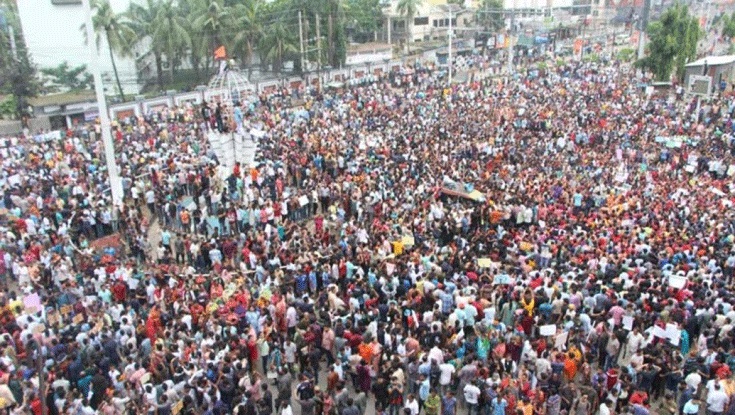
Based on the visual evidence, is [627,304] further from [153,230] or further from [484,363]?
[153,230]

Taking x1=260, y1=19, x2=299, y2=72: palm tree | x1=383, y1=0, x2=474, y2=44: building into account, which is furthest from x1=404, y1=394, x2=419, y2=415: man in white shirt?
x1=383, y1=0, x2=474, y2=44: building

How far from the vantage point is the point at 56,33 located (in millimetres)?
48125

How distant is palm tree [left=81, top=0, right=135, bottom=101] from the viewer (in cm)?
3894

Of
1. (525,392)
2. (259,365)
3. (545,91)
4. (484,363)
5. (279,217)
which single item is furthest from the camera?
(545,91)

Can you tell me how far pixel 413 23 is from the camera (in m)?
68.2

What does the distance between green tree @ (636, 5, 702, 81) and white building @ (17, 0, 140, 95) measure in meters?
37.1

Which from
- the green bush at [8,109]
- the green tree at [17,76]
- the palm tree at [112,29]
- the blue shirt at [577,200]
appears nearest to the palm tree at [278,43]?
the palm tree at [112,29]

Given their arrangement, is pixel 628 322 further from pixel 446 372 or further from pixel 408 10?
pixel 408 10

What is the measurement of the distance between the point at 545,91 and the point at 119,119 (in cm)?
2432

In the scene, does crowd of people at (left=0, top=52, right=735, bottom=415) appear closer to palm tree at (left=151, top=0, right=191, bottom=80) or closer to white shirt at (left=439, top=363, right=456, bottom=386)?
white shirt at (left=439, top=363, right=456, bottom=386)

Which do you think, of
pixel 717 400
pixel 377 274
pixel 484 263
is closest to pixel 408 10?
pixel 484 263

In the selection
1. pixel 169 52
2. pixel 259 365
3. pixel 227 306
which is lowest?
pixel 259 365

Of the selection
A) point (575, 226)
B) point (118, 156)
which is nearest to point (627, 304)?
point (575, 226)

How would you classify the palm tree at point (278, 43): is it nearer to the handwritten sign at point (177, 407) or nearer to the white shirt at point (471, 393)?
the handwritten sign at point (177, 407)
